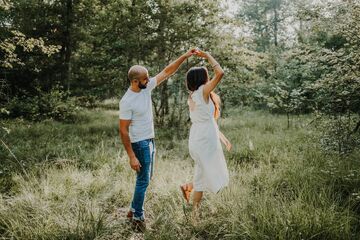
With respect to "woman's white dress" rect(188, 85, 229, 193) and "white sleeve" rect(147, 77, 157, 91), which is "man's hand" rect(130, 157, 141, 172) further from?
"white sleeve" rect(147, 77, 157, 91)

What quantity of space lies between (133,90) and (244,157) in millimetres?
4217

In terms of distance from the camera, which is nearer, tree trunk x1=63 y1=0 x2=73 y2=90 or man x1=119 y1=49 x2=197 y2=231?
man x1=119 y1=49 x2=197 y2=231

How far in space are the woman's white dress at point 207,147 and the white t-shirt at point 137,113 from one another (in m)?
0.58

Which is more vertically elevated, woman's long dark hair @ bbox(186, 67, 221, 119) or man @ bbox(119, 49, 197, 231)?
woman's long dark hair @ bbox(186, 67, 221, 119)

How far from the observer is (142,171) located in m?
4.57

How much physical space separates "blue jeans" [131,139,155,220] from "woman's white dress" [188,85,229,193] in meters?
0.56

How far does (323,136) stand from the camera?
641 centimetres

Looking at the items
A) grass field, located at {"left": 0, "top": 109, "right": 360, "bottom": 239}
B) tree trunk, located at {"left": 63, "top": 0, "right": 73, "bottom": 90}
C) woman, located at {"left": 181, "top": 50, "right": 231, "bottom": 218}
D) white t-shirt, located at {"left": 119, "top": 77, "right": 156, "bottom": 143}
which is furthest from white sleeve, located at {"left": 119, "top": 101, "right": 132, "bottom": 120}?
tree trunk, located at {"left": 63, "top": 0, "right": 73, "bottom": 90}

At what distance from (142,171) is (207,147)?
874mm

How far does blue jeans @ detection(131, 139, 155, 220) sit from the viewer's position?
4520 millimetres

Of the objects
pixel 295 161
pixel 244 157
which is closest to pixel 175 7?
pixel 244 157

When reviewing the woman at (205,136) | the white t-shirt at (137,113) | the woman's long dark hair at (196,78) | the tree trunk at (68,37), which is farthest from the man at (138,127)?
the tree trunk at (68,37)

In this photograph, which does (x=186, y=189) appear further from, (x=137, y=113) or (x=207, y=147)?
(x=137, y=113)

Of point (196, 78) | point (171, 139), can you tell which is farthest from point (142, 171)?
point (171, 139)
